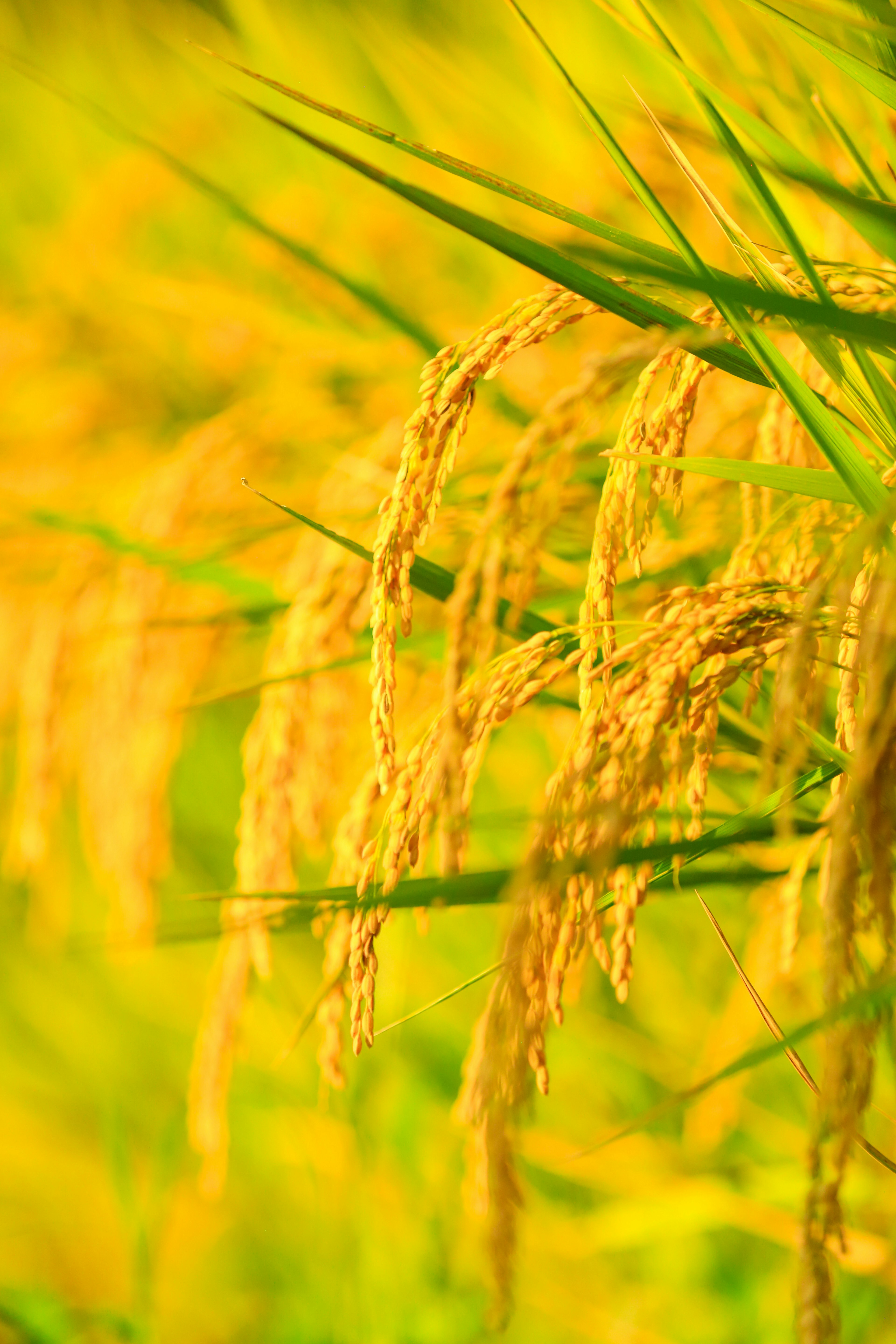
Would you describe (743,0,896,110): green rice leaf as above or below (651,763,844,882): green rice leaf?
above

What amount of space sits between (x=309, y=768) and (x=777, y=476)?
633 mm

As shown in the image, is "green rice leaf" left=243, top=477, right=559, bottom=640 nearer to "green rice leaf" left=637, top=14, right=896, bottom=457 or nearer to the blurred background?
the blurred background

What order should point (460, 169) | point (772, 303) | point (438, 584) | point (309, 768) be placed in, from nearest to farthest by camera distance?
point (772, 303), point (460, 169), point (438, 584), point (309, 768)

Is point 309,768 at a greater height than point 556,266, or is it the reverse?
point 556,266

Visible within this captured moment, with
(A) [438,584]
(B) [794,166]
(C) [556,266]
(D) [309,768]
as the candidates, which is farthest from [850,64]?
(D) [309,768]

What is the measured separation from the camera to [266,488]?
1.51 m

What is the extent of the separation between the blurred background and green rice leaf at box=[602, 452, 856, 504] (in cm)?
26

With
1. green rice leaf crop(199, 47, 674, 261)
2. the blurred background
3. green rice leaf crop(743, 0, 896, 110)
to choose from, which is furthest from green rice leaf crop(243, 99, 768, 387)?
the blurred background

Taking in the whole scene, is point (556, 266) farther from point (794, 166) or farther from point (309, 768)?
point (309, 768)

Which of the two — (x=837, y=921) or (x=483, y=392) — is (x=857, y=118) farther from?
(x=837, y=921)

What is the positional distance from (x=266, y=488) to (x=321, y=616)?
717mm

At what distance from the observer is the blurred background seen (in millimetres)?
1109

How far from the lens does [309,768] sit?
3.44 ft

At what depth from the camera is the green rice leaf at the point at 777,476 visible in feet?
1.90
